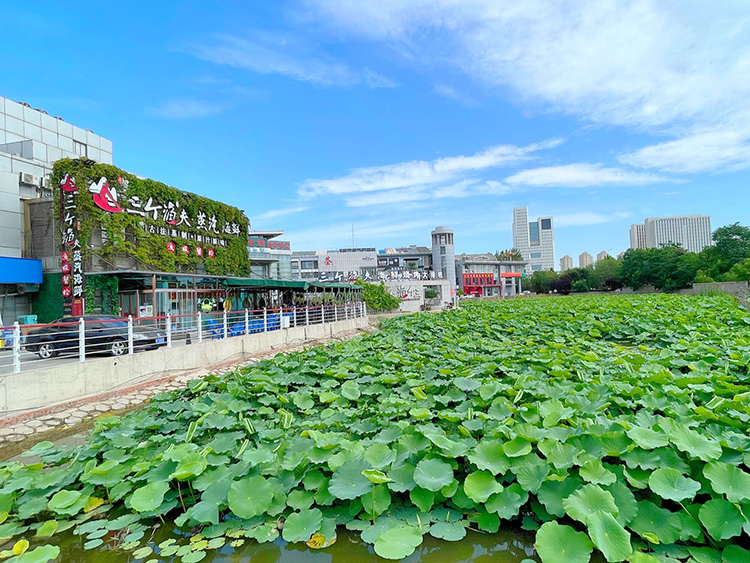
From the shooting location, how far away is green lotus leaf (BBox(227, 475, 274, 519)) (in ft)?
7.72

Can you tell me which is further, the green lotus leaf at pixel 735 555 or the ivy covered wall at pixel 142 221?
the ivy covered wall at pixel 142 221

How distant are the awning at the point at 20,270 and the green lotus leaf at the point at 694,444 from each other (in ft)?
55.9

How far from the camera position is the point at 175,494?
2.73 metres

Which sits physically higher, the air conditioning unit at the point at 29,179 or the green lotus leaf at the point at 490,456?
the air conditioning unit at the point at 29,179

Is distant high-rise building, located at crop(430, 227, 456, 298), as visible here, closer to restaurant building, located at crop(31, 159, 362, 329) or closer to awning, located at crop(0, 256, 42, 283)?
restaurant building, located at crop(31, 159, 362, 329)

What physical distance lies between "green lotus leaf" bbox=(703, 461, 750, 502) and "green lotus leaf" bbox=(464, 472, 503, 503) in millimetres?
961

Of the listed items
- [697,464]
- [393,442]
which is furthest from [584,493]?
[393,442]

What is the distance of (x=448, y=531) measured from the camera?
2.22m

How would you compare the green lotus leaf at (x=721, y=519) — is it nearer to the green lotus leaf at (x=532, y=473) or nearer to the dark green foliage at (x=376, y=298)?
the green lotus leaf at (x=532, y=473)

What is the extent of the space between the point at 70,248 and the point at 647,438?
16627 millimetres

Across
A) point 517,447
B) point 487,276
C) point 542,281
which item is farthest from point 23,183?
point 542,281

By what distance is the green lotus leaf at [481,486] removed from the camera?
7.37ft

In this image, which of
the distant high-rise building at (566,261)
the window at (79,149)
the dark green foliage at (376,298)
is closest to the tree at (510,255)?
the dark green foliage at (376,298)

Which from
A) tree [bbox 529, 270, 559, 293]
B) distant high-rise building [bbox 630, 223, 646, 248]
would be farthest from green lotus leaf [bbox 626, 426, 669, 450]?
distant high-rise building [bbox 630, 223, 646, 248]
